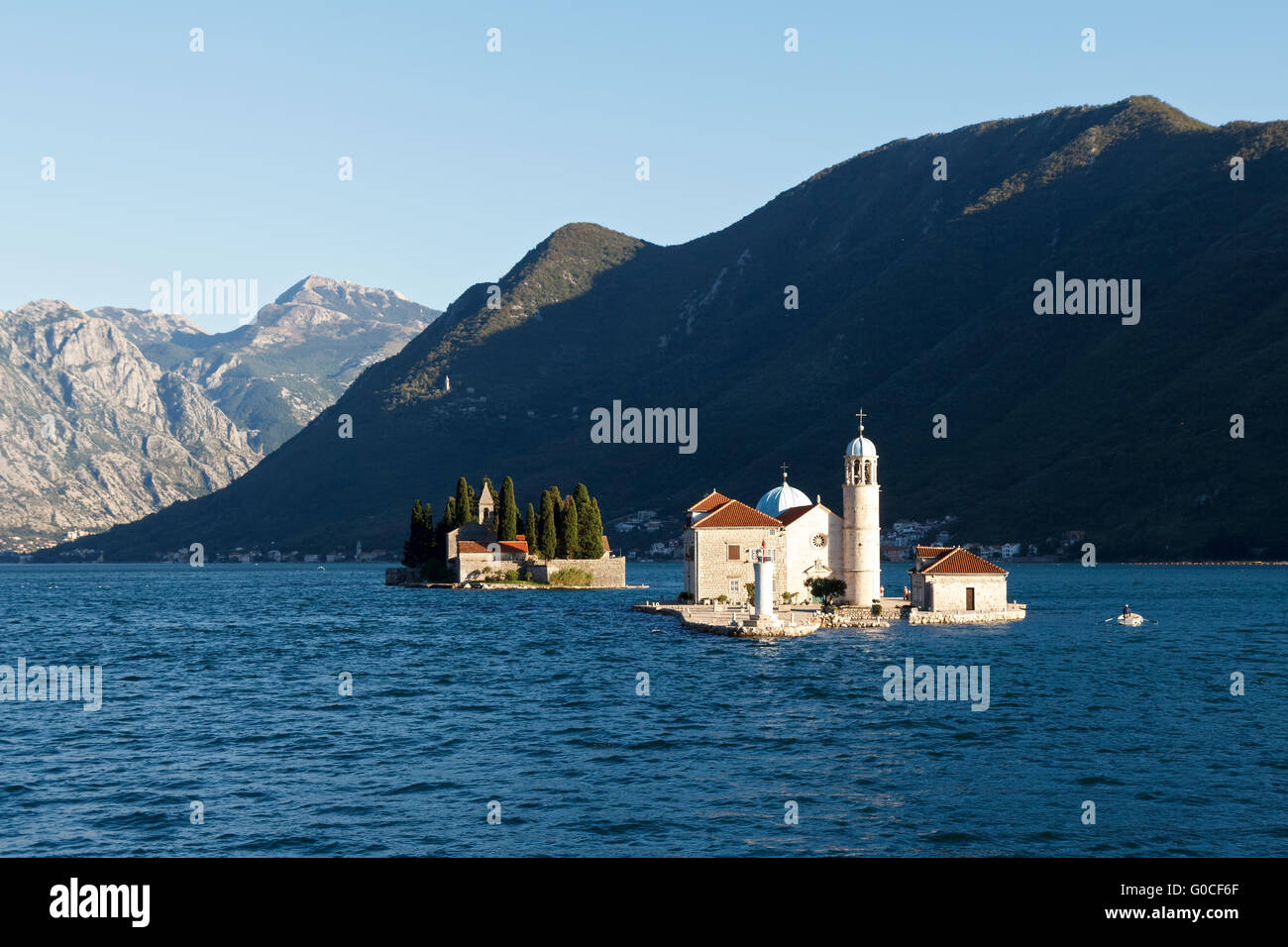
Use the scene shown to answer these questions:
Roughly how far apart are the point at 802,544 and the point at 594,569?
6052cm

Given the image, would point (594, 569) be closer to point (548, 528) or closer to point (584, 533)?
point (584, 533)

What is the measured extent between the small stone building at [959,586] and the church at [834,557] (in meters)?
0.08

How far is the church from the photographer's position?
94375 millimetres

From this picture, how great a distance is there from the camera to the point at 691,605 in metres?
103

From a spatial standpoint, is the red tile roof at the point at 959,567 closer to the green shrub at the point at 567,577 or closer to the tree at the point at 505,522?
the green shrub at the point at 567,577

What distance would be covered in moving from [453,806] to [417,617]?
80.6 metres

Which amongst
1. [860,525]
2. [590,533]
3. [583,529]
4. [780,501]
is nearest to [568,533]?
[583,529]

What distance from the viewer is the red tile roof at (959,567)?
318 ft

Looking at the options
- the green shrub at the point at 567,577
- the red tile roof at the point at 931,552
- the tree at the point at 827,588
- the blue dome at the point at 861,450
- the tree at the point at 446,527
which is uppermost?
the blue dome at the point at 861,450

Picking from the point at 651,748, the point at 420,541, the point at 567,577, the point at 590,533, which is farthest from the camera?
the point at 420,541

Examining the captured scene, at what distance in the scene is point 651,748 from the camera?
42.4m

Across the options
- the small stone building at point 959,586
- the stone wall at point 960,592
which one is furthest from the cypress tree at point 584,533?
the stone wall at point 960,592

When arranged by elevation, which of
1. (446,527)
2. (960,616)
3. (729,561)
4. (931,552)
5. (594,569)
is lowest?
(960,616)
